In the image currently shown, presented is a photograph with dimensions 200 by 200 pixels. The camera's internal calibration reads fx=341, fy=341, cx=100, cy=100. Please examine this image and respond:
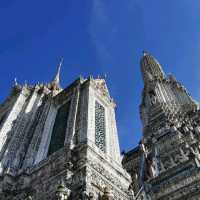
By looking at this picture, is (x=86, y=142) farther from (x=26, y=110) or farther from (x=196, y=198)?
(x=26, y=110)

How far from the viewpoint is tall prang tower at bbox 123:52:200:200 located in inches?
709

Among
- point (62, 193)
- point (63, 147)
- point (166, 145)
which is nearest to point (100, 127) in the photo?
point (63, 147)

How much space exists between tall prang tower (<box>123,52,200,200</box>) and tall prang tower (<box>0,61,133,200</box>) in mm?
3203

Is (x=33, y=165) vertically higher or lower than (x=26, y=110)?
lower

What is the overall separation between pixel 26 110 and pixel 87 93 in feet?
15.5

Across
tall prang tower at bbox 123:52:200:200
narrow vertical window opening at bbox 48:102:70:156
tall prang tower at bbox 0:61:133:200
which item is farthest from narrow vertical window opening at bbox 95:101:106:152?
Result: tall prang tower at bbox 123:52:200:200

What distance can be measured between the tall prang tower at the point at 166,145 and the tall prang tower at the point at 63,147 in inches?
126

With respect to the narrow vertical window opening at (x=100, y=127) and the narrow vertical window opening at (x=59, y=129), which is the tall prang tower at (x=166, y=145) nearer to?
the narrow vertical window opening at (x=100, y=127)

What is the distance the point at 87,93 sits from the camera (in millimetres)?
20391

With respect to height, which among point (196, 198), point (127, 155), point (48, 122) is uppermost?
point (127, 155)

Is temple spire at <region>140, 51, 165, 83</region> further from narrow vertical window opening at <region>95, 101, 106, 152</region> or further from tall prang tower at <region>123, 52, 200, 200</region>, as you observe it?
narrow vertical window opening at <region>95, 101, 106, 152</region>

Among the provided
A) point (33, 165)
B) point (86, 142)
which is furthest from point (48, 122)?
point (86, 142)

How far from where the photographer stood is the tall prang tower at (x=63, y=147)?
13391 millimetres

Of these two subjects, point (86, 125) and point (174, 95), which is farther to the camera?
point (174, 95)
